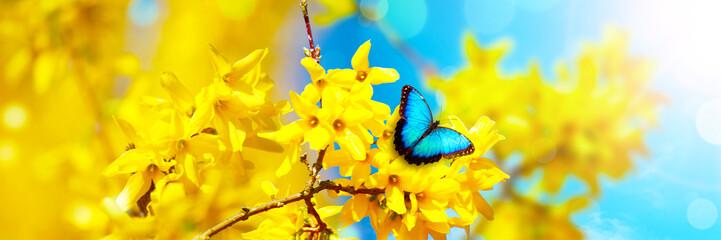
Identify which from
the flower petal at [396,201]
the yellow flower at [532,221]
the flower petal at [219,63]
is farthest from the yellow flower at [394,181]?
the yellow flower at [532,221]

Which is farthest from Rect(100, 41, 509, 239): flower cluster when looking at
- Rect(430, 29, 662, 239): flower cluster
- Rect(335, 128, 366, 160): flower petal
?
Rect(430, 29, 662, 239): flower cluster

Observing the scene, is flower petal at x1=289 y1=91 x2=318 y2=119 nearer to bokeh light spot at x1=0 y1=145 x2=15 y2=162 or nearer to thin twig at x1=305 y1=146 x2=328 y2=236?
thin twig at x1=305 y1=146 x2=328 y2=236

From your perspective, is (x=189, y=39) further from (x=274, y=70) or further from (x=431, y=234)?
(x=431, y=234)

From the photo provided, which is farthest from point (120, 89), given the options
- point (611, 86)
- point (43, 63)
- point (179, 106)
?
point (611, 86)

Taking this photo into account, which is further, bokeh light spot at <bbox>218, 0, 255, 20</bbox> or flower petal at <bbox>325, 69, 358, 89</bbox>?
bokeh light spot at <bbox>218, 0, 255, 20</bbox>

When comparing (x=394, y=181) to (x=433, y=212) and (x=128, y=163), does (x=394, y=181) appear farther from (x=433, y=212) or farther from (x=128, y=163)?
(x=128, y=163)

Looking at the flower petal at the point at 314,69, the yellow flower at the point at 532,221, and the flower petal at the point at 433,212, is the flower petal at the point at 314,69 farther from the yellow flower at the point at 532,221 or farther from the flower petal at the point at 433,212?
the yellow flower at the point at 532,221

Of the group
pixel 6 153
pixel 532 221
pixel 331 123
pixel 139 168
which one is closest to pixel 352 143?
pixel 331 123
